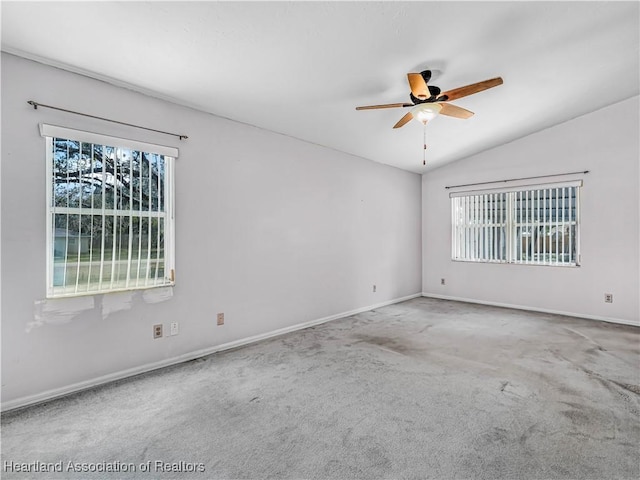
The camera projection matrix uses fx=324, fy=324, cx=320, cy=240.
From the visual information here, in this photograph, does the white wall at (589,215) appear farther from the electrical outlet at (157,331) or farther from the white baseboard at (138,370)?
the electrical outlet at (157,331)

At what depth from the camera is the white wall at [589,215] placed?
4246mm

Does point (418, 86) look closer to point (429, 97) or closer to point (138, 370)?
point (429, 97)

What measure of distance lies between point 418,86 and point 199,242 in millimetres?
2365

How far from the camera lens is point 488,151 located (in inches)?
214

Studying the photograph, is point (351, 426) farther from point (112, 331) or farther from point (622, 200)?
point (622, 200)

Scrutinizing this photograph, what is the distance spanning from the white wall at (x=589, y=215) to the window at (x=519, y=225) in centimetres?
14

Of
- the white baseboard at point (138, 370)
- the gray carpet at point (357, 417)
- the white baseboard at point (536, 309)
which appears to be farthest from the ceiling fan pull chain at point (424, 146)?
the white baseboard at point (138, 370)

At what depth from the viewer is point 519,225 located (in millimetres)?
5203

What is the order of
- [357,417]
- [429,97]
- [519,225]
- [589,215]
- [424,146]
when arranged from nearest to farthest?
[357,417] → [429,97] → [589,215] → [424,146] → [519,225]

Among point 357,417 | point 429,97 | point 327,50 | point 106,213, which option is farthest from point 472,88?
point 106,213

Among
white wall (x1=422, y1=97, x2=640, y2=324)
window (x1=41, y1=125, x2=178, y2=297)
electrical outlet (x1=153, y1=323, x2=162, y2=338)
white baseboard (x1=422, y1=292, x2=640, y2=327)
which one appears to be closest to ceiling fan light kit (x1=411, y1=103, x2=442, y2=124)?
window (x1=41, y1=125, x2=178, y2=297)

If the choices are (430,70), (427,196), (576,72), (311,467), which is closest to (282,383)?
(311,467)

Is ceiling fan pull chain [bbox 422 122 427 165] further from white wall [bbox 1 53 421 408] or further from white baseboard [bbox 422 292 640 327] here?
white baseboard [bbox 422 292 640 327]

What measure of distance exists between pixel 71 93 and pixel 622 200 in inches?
243
